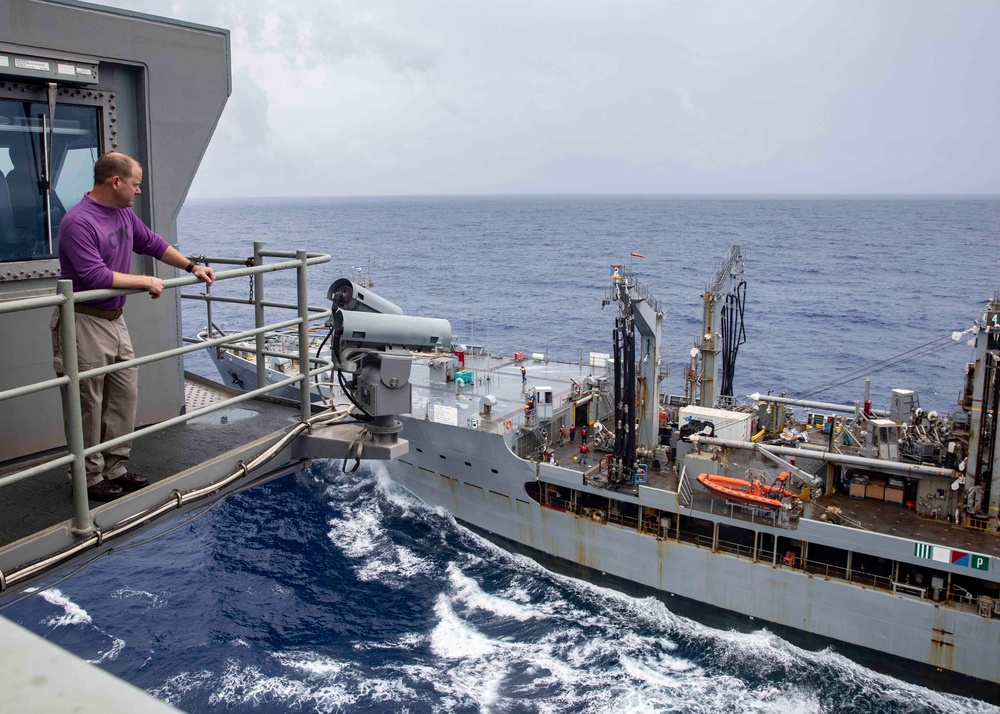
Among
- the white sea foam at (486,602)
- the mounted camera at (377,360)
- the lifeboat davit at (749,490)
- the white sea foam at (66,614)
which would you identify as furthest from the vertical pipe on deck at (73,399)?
the lifeboat davit at (749,490)

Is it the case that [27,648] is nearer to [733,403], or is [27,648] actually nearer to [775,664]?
[775,664]

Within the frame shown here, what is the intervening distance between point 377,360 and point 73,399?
2.92m

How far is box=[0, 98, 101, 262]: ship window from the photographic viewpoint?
7285mm

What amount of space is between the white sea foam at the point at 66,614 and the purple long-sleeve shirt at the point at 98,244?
19.6 m

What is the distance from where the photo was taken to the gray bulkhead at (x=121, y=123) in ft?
24.1

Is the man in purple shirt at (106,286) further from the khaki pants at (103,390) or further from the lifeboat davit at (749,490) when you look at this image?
the lifeboat davit at (749,490)

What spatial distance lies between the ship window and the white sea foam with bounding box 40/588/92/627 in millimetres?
18772

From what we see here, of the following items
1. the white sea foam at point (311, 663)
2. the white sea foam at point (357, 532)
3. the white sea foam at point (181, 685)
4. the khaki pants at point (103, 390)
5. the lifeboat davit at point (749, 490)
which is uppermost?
the khaki pants at point (103, 390)

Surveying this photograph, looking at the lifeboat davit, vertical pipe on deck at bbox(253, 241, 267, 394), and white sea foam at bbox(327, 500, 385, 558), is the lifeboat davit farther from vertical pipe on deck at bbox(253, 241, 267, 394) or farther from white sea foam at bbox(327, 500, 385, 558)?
vertical pipe on deck at bbox(253, 241, 267, 394)

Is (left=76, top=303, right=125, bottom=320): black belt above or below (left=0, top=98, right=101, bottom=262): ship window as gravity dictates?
below

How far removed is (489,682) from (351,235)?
137622mm

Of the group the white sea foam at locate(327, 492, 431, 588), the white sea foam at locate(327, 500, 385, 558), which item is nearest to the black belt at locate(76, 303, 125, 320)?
the white sea foam at locate(327, 492, 431, 588)

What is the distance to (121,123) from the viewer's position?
27.2 feet

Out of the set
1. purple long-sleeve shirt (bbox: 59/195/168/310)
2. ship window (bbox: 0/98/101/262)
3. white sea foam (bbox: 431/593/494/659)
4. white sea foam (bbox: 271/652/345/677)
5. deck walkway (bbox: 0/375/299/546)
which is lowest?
white sea foam (bbox: 431/593/494/659)
